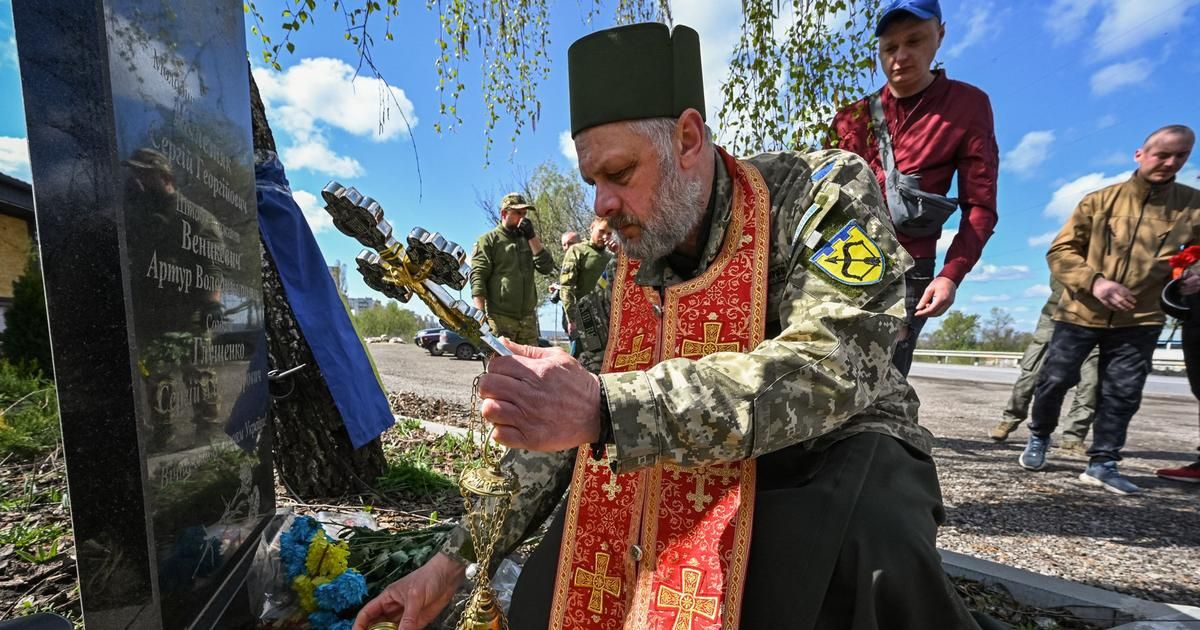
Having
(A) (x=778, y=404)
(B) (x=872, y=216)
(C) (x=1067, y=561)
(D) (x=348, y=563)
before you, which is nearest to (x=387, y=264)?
(A) (x=778, y=404)

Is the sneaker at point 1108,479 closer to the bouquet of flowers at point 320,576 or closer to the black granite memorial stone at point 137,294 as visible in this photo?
the bouquet of flowers at point 320,576

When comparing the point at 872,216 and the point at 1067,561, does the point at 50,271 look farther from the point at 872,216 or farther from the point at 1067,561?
the point at 1067,561

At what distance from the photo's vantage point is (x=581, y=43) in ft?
5.77

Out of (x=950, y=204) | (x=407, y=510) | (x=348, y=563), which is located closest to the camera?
(x=348, y=563)

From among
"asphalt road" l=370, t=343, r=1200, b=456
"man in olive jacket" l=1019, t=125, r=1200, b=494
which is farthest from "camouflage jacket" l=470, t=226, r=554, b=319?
"man in olive jacket" l=1019, t=125, r=1200, b=494

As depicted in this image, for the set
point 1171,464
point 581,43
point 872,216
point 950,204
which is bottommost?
point 1171,464

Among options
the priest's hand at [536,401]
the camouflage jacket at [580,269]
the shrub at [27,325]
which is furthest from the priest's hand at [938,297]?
the camouflage jacket at [580,269]

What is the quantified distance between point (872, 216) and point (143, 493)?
176 cm

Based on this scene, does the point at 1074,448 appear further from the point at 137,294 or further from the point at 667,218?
the point at 137,294

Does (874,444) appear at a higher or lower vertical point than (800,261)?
lower

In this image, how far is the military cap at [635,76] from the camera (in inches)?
63.3

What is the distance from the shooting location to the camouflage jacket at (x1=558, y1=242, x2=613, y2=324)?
7152 mm

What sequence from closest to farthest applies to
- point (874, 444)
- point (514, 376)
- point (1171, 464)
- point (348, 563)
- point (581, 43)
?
point (514, 376), point (874, 444), point (581, 43), point (348, 563), point (1171, 464)

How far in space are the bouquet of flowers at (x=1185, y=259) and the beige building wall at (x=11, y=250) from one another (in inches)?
239
